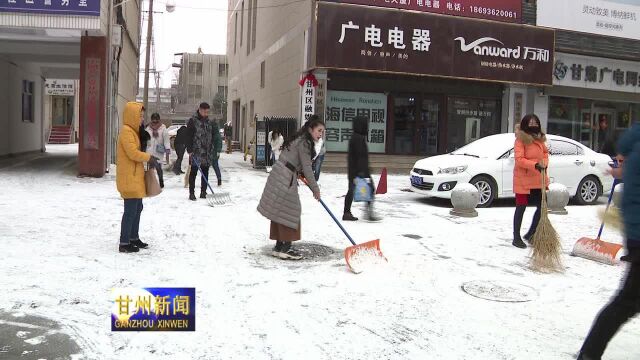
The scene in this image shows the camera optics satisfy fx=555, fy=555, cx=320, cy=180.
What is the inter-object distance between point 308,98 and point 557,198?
8715 millimetres

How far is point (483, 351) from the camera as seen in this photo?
13.0 ft

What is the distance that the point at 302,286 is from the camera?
5.28m

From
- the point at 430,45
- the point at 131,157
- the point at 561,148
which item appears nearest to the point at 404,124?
the point at 430,45

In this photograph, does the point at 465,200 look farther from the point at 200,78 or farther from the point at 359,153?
the point at 200,78

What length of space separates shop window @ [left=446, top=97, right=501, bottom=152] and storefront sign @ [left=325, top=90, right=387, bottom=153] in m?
2.38

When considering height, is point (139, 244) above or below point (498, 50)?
below

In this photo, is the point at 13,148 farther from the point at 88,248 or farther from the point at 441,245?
the point at 441,245

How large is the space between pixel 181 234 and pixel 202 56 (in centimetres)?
7198

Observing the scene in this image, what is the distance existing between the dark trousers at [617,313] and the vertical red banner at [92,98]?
12.0 meters

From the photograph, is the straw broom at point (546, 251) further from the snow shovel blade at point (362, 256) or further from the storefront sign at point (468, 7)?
the storefront sign at point (468, 7)

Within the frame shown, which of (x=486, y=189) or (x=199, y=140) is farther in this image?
(x=486, y=189)

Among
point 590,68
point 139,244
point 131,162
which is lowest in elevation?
point 139,244

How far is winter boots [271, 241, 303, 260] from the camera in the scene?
20.3ft

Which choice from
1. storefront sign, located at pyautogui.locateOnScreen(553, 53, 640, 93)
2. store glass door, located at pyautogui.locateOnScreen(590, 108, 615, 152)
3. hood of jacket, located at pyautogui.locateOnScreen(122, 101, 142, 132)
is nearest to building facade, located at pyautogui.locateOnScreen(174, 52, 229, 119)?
store glass door, located at pyautogui.locateOnScreen(590, 108, 615, 152)
